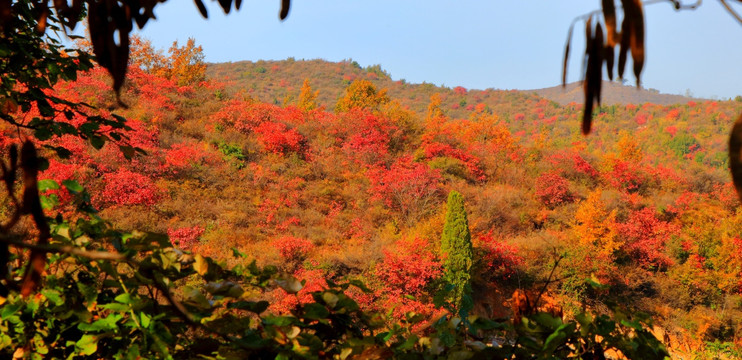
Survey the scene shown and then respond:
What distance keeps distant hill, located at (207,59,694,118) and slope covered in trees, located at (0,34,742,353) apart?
28.7 metres

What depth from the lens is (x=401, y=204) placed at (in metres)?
13.9

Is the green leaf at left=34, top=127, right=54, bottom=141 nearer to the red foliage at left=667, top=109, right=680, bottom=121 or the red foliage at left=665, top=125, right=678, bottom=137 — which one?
the red foliage at left=665, top=125, right=678, bottom=137

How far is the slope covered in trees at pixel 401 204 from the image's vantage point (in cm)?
1114

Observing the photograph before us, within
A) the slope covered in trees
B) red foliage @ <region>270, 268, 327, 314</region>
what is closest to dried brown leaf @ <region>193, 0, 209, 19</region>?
the slope covered in trees

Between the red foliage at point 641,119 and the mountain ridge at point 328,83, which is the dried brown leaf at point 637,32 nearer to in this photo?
the mountain ridge at point 328,83

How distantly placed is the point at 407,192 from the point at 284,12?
13555 mm

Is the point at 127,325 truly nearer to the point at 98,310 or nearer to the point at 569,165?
the point at 98,310

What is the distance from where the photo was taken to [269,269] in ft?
4.33

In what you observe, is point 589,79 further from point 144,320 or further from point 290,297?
point 290,297

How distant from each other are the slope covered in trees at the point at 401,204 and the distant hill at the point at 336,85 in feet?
94.2

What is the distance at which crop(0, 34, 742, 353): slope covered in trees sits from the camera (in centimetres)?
1114

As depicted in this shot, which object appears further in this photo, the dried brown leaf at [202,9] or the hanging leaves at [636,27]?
the dried brown leaf at [202,9]

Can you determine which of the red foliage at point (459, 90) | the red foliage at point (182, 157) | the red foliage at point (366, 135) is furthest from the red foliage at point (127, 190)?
the red foliage at point (459, 90)

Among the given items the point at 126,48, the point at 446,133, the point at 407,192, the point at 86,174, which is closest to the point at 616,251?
the point at 407,192
